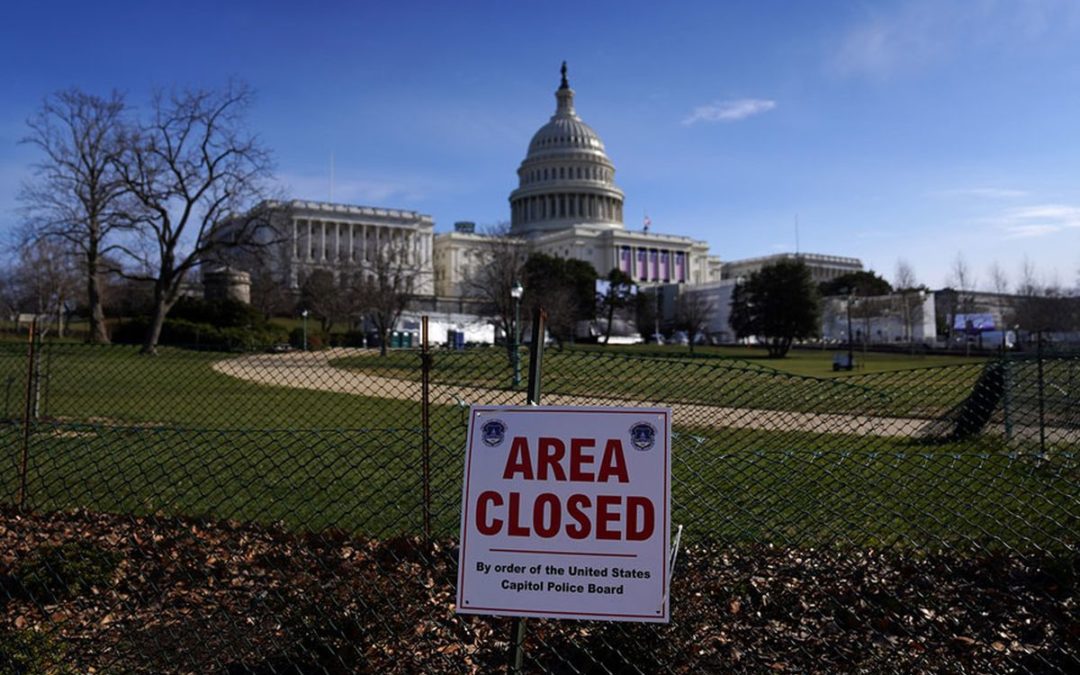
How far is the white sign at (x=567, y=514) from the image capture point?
2.71m

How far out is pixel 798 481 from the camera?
7062 mm

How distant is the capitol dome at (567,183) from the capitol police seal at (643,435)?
119 meters

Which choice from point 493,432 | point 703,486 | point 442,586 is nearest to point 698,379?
point 703,486

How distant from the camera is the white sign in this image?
2.71m

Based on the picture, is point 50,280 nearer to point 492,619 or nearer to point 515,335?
point 515,335

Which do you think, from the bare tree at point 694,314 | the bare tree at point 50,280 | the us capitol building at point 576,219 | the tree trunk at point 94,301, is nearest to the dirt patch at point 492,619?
the tree trunk at point 94,301

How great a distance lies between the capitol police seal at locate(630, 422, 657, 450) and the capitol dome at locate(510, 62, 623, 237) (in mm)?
119199

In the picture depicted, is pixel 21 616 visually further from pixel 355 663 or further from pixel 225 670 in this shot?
pixel 355 663

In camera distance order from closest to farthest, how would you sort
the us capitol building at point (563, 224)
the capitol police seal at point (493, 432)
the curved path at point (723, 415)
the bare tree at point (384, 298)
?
the capitol police seal at point (493, 432) → the curved path at point (723, 415) → the bare tree at point (384, 298) → the us capitol building at point (563, 224)

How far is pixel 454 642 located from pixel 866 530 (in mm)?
3294

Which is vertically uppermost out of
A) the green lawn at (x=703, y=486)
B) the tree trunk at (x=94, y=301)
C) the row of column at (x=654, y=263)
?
the row of column at (x=654, y=263)

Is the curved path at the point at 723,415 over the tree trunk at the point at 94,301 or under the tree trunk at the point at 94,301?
under

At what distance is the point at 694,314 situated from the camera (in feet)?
256

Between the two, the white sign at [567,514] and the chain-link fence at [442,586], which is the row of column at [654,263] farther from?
the white sign at [567,514]
